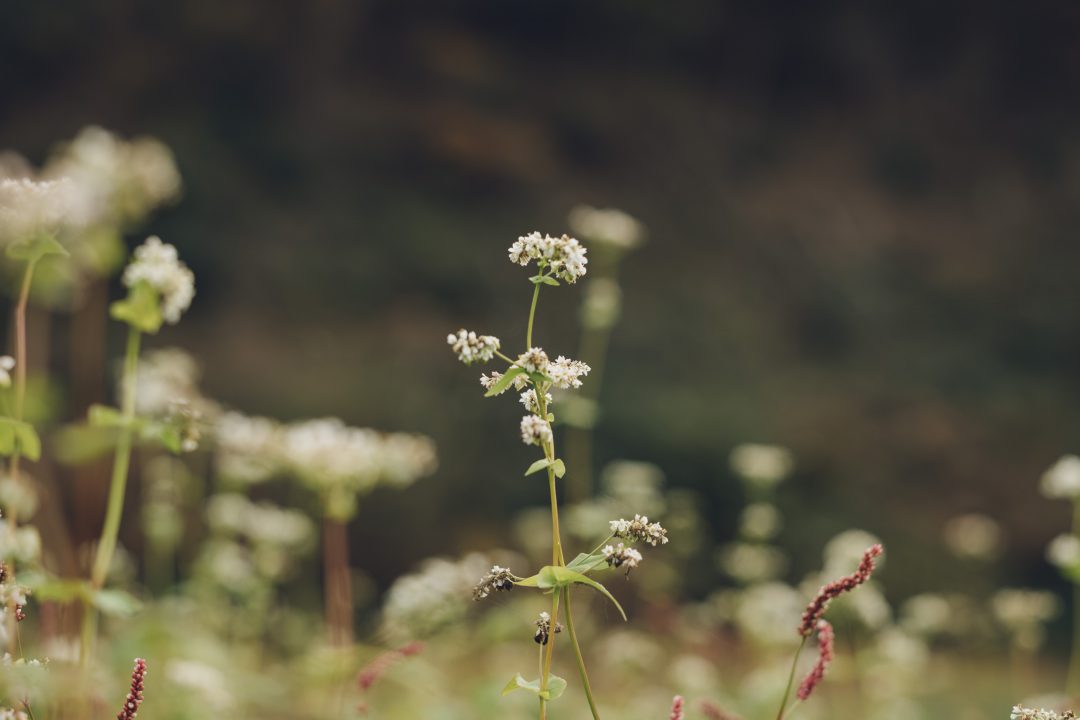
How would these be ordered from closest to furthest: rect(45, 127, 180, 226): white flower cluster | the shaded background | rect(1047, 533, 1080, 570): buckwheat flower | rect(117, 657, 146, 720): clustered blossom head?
rect(117, 657, 146, 720): clustered blossom head → rect(1047, 533, 1080, 570): buckwheat flower → rect(45, 127, 180, 226): white flower cluster → the shaded background

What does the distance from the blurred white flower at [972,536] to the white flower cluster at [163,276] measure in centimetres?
388

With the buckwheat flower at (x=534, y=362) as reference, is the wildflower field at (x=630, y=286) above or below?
above

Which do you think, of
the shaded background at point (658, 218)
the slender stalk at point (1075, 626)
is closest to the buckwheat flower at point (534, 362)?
the slender stalk at point (1075, 626)

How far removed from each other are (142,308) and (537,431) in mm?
814

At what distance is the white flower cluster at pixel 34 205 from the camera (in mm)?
1297

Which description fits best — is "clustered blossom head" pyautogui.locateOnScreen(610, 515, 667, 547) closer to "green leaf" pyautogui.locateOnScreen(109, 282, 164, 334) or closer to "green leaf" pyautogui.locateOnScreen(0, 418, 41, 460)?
"green leaf" pyautogui.locateOnScreen(0, 418, 41, 460)

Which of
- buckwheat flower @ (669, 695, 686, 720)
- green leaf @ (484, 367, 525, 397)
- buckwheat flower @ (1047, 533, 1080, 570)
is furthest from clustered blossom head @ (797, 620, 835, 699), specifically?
buckwheat flower @ (1047, 533, 1080, 570)

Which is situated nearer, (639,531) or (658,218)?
(639,531)

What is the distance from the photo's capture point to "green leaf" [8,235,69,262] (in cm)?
131

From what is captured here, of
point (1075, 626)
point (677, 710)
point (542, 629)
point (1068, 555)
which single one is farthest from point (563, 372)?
point (1075, 626)

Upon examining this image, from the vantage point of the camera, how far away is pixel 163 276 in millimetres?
1484

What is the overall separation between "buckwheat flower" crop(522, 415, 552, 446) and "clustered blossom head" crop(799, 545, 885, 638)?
1.17 feet

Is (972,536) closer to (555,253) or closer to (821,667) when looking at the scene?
(821,667)

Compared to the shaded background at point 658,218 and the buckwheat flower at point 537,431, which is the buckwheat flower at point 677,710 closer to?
the buckwheat flower at point 537,431
